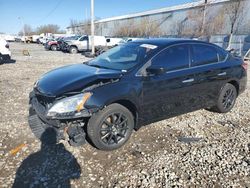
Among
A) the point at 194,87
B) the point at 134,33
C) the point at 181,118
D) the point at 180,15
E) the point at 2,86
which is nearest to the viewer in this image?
the point at 194,87

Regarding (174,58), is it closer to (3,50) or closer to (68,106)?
(68,106)

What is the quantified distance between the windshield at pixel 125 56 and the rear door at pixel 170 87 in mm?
256

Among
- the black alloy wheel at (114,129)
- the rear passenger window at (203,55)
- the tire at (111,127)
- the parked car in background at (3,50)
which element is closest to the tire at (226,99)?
the rear passenger window at (203,55)

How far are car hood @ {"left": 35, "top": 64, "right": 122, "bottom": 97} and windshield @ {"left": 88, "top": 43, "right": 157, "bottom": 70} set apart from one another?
0.26 meters

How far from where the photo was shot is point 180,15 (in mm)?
41406

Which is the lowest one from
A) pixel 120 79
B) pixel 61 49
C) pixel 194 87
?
pixel 61 49

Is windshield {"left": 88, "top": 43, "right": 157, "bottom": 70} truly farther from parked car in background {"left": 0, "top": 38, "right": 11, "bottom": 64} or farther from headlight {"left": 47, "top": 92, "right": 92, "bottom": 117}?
parked car in background {"left": 0, "top": 38, "right": 11, "bottom": 64}

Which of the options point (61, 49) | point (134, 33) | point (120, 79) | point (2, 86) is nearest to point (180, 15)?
point (134, 33)

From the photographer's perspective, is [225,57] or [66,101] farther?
[225,57]

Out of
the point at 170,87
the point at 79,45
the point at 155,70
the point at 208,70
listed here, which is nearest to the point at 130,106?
the point at 155,70

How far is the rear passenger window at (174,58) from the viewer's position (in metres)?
4.21

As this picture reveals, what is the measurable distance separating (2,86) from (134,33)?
4533 centimetres

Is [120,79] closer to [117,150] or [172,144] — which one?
[117,150]

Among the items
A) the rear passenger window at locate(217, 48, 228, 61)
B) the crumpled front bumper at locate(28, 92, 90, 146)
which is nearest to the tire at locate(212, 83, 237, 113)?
the rear passenger window at locate(217, 48, 228, 61)
